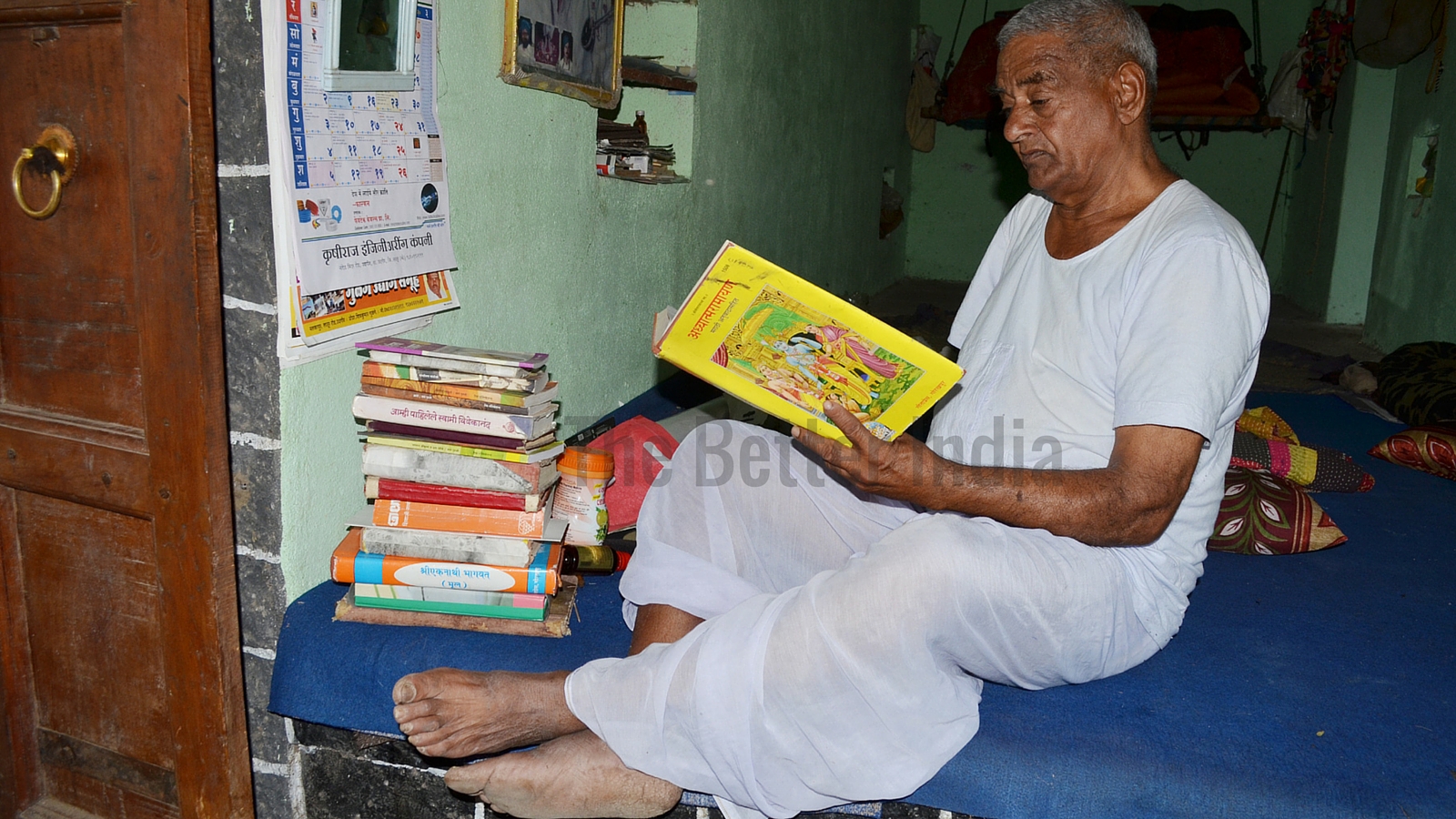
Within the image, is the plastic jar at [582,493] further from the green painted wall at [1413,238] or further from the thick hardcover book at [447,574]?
the green painted wall at [1413,238]

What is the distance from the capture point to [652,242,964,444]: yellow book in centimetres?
148

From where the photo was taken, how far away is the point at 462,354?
68.4 inches

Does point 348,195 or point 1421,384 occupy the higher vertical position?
point 348,195

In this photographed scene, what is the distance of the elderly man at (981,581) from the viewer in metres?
1.41

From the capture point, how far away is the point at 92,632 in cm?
179

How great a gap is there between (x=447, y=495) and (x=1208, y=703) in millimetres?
1351

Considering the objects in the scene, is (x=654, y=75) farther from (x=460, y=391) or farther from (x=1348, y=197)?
(x=1348, y=197)

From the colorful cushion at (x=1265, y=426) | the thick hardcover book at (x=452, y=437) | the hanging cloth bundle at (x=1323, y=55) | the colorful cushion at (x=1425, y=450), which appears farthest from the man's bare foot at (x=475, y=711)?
the hanging cloth bundle at (x=1323, y=55)

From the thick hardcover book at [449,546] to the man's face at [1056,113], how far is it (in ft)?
3.70

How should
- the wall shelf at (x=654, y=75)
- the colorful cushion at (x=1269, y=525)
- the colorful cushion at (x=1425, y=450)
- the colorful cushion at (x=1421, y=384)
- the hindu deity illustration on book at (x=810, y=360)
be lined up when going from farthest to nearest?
1. the colorful cushion at (x=1421, y=384)
2. the colorful cushion at (x=1425, y=450)
3. the wall shelf at (x=654, y=75)
4. the colorful cushion at (x=1269, y=525)
5. the hindu deity illustration on book at (x=810, y=360)

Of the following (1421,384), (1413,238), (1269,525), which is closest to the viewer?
(1269,525)

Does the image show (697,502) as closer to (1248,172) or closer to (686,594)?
(686,594)

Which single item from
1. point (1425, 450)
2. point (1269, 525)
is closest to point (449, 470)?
point (1269, 525)

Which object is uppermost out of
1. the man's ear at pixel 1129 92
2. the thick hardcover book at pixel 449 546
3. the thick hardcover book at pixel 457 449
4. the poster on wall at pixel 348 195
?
the man's ear at pixel 1129 92
